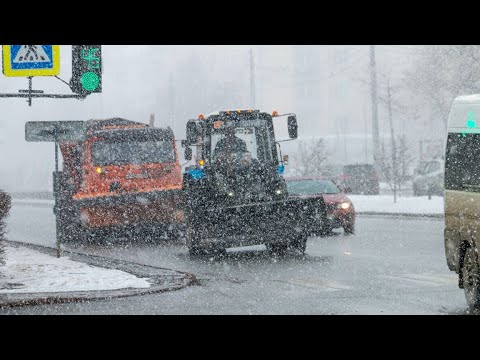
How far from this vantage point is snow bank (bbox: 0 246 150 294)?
1330 centimetres

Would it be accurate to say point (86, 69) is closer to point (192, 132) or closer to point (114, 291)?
point (114, 291)

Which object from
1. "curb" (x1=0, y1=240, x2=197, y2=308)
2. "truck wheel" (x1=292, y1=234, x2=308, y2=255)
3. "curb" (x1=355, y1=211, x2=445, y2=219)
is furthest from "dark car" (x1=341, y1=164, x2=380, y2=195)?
"curb" (x1=0, y1=240, x2=197, y2=308)

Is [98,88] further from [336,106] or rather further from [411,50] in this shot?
[336,106]

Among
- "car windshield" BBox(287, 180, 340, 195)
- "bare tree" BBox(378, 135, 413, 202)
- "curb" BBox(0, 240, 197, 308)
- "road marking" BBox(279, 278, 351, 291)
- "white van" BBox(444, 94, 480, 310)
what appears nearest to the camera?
"white van" BBox(444, 94, 480, 310)

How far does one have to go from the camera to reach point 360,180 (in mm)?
45344

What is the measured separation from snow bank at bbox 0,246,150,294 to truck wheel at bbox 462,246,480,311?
4.63 m

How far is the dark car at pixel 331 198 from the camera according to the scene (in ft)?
75.9

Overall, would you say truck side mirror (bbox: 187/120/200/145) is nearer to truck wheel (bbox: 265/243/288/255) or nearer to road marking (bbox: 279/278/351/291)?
truck wheel (bbox: 265/243/288/255)

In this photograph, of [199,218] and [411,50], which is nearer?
[199,218]

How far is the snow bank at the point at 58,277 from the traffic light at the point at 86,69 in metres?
2.76

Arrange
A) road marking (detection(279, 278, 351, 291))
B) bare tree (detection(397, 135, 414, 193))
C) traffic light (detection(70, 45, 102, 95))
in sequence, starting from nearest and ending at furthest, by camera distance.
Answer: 1. road marking (detection(279, 278, 351, 291))
2. traffic light (detection(70, 45, 102, 95))
3. bare tree (detection(397, 135, 414, 193))
